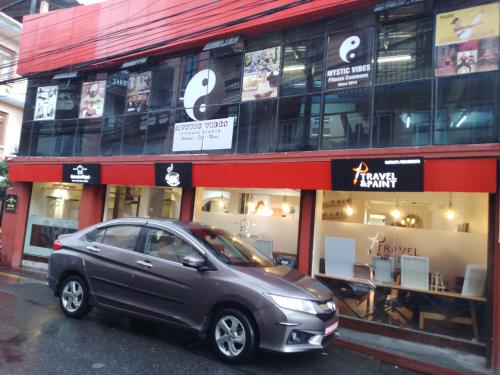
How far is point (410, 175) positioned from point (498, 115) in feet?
5.55

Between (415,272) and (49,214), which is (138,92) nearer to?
(49,214)

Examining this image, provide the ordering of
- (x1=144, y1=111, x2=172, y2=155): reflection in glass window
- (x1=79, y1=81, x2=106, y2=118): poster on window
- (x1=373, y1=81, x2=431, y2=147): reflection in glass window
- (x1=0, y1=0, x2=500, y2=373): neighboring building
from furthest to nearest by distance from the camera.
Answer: (x1=79, y1=81, x2=106, y2=118): poster on window < (x1=144, y1=111, x2=172, y2=155): reflection in glass window < (x1=373, y1=81, x2=431, y2=147): reflection in glass window < (x1=0, y1=0, x2=500, y2=373): neighboring building

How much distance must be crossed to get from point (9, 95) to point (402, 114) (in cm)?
2195

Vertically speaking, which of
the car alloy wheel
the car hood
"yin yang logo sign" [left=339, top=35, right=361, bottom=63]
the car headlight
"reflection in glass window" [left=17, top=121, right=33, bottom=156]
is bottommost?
the car alloy wheel

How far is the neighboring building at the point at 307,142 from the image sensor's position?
21.9 feet

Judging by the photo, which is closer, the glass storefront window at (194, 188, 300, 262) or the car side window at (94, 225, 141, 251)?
the car side window at (94, 225, 141, 251)

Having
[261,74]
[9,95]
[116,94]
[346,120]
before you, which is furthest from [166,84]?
[9,95]

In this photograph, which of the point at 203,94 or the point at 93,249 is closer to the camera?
the point at 93,249

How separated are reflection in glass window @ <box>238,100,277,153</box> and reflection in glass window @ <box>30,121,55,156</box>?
6.39 m

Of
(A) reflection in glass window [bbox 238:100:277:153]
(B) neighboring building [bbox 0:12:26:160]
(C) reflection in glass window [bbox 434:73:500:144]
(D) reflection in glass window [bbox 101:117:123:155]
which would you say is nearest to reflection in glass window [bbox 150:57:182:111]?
(D) reflection in glass window [bbox 101:117:123:155]

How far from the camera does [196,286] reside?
16.7 ft

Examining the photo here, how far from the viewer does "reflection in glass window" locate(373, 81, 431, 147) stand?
282 inches

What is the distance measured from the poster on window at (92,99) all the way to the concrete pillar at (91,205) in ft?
7.04

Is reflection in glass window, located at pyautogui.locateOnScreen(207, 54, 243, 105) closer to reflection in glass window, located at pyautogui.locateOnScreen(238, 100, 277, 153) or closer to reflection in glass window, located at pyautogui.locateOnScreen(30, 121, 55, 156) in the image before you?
Result: reflection in glass window, located at pyautogui.locateOnScreen(238, 100, 277, 153)
